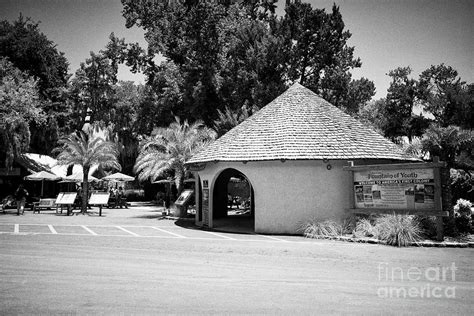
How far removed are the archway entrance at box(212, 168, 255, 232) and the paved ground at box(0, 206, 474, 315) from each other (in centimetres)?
633

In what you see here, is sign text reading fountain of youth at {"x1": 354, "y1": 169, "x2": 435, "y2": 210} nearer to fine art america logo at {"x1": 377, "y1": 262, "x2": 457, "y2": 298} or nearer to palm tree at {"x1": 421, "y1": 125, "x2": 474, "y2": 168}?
fine art america logo at {"x1": 377, "y1": 262, "x2": 457, "y2": 298}

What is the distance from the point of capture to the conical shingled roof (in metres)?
14.8

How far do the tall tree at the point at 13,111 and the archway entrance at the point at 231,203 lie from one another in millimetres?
16449

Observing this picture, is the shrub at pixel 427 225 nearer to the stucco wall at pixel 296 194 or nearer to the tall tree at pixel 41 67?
the stucco wall at pixel 296 194

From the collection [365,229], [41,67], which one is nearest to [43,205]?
[41,67]

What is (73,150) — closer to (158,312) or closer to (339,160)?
(339,160)

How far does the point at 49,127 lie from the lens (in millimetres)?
37250

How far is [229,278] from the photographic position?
730cm

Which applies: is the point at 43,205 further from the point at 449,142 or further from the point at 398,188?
the point at 449,142

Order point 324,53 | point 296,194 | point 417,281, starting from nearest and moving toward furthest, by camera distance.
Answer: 1. point 417,281
2. point 296,194
3. point 324,53

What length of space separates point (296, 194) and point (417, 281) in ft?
25.4

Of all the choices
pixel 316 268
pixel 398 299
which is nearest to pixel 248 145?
pixel 316 268

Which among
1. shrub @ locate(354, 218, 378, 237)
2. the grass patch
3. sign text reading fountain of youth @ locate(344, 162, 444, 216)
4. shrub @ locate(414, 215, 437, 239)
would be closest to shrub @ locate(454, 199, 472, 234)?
shrub @ locate(414, 215, 437, 239)

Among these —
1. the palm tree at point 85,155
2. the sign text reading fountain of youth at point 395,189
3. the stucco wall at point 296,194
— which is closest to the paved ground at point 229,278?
the sign text reading fountain of youth at point 395,189
